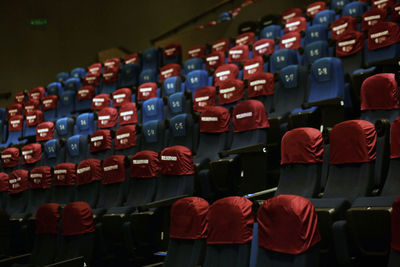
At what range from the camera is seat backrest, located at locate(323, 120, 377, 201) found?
1230 mm

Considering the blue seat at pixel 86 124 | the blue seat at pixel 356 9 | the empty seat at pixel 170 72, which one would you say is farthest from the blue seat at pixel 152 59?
the blue seat at pixel 356 9

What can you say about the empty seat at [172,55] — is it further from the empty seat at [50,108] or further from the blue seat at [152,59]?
the empty seat at [50,108]

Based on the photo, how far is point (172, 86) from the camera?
2.79 metres

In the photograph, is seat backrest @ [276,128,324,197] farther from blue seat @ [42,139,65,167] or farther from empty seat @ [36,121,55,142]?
empty seat @ [36,121,55,142]

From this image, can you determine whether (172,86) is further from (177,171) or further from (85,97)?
(177,171)

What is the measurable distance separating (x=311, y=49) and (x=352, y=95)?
0.43 meters

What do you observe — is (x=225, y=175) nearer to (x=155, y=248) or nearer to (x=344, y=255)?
(x=155, y=248)

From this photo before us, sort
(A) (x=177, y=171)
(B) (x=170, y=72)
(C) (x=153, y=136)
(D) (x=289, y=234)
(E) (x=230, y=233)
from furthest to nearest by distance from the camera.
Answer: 1. (B) (x=170, y=72)
2. (C) (x=153, y=136)
3. (A) (x=177, y=171)
4. (E) (x=230, y=233)
5. (D) (x=289, y=234)

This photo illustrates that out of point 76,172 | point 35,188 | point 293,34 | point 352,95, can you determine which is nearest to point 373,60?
point 352,95

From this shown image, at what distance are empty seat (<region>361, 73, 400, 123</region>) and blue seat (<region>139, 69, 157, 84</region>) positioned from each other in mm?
2049

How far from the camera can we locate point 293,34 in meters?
2.62

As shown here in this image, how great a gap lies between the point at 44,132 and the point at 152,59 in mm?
1093

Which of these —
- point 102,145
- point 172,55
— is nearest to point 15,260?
point 102,145

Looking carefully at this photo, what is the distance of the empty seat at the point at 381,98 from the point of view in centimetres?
141
